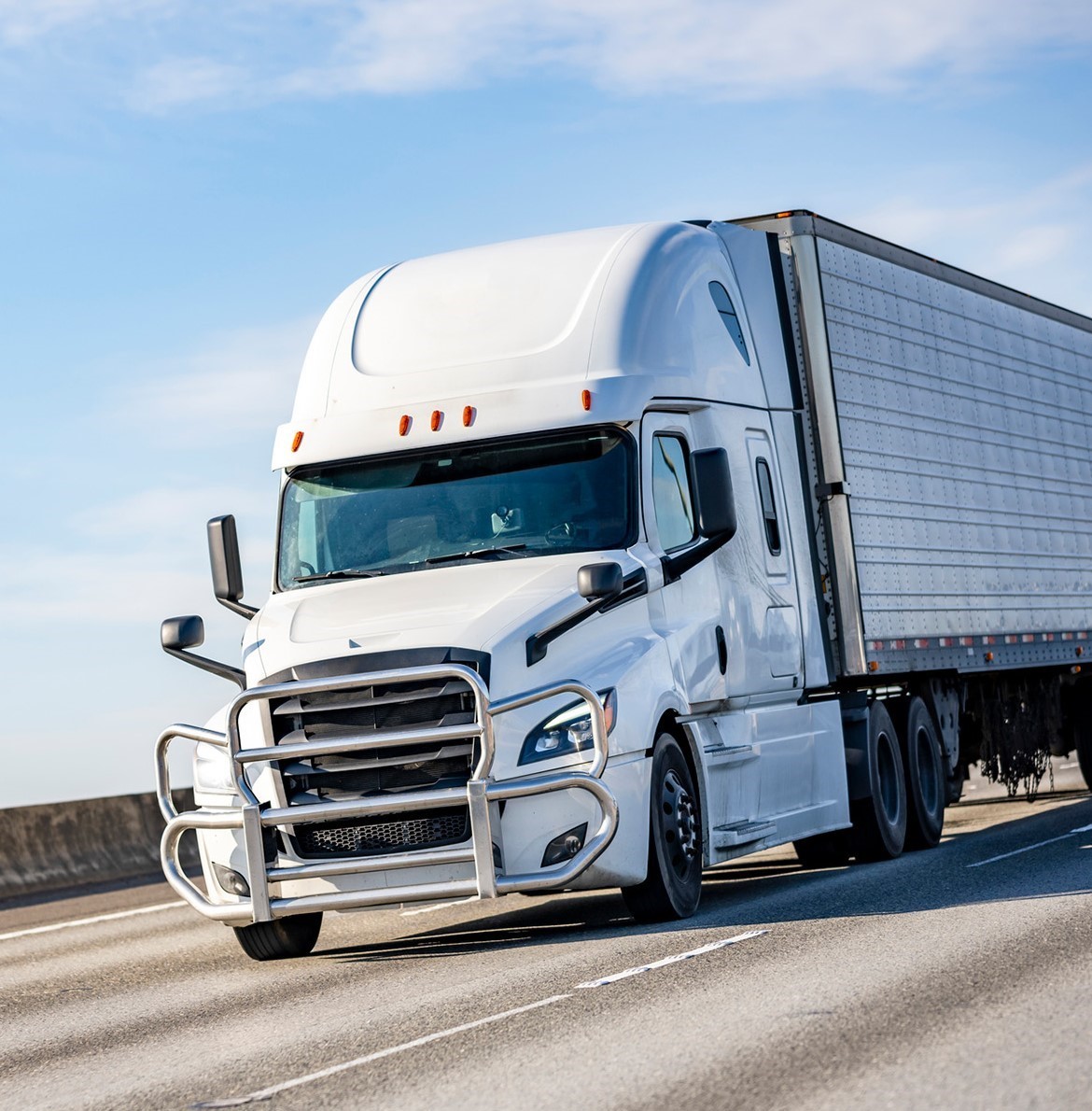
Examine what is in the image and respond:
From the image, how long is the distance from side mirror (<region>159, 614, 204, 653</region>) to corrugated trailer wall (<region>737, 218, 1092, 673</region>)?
512cm

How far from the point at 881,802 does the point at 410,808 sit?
18.4 ft

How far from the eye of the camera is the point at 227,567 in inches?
468

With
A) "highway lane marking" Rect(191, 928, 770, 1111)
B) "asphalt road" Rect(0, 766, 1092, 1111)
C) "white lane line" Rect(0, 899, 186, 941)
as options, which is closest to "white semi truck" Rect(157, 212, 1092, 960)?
"asphalt road" Rect(0, 766, 1092, 1111)

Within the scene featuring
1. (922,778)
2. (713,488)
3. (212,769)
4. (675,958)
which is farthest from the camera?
(922,778)

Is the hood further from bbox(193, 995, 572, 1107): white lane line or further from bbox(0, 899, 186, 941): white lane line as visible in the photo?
bbox(0, 899, 186, 941): white lane line

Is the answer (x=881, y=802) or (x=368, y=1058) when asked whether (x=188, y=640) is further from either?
(x=881, y=802)

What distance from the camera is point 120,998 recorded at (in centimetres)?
1028

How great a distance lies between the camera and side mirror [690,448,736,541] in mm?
11133

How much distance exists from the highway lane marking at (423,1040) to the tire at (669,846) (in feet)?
3.07

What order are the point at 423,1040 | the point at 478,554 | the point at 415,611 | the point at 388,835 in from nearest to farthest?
the point at 423,1040 < the point at 388,835 < the point at 415,611 < the point at 478,554

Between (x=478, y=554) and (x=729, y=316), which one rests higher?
(x=729, y=316)

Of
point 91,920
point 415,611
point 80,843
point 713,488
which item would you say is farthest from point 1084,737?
point 415,611

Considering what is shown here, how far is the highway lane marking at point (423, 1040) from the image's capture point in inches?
271

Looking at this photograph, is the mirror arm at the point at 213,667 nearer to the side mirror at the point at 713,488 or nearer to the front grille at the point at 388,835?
the front grille at the point at 388,835
